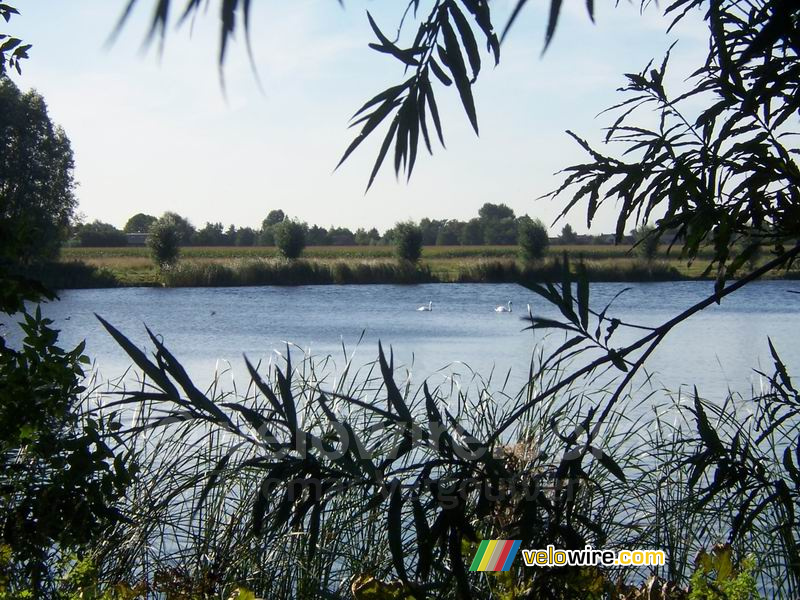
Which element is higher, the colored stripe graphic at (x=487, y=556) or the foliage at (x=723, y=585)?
the colored stripe graphic at (x=487, y=556)

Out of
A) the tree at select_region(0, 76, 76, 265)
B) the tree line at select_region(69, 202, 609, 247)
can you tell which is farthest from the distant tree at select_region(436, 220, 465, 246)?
the tree at select_region(0, 76, 76, 265)

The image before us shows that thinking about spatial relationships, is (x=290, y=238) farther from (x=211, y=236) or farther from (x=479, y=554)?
(x=479, y=554)

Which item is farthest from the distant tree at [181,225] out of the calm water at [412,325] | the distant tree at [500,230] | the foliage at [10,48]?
the foliage at [10,48]

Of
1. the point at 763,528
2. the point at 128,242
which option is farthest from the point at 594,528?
the point at 128,242

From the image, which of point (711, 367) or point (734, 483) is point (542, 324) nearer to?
point (734, 483)

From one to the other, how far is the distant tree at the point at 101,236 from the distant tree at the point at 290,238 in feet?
41.9

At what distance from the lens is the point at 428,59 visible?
3.86 ft

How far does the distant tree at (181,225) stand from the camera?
31.7 meters

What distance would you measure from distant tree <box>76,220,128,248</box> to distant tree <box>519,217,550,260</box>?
22.5 meters

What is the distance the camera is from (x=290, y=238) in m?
30.0

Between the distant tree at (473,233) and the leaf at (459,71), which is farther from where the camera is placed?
the distant tree at (473,233)

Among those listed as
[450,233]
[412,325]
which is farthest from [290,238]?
[412,325]

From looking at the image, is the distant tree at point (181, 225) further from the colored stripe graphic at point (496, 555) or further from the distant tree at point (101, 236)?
the colored stripe graphic at point (496, 555)

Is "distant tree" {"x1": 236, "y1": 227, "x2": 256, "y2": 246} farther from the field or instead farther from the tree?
the tree
